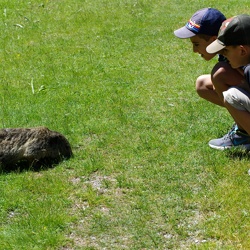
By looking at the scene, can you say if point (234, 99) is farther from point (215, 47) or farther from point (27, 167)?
point (27, 167)

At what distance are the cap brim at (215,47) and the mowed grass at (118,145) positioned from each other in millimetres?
1025

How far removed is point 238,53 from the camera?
5.17 m

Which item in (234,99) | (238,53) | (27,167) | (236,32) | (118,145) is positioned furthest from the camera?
(118,145)

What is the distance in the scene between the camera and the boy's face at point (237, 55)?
203 inches

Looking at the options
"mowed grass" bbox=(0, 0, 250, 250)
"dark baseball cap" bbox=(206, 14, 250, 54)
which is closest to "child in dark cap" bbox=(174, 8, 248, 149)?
"dark baseball cap" bbox=(206, 14, 250, 54)

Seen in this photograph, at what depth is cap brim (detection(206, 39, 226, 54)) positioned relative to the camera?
5.15 meters

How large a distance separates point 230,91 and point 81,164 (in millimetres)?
1528

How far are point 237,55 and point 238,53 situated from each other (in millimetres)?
20

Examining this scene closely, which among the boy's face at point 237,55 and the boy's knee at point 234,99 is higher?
the boy's face at point 237,55

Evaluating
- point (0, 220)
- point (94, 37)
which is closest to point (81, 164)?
point (0, 220)

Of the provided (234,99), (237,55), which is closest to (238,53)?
(237,55)

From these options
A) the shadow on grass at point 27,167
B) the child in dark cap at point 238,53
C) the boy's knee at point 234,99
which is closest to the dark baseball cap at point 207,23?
the child in dark cap at point 238,53

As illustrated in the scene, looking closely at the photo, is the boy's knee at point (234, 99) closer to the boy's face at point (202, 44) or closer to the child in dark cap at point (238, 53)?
the child in dark cap at point (238, 53)

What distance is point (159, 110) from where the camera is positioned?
7.09 metres
